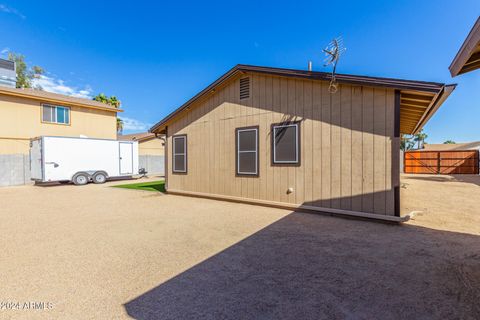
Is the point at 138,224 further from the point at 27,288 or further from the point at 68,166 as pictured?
the point at 68,166

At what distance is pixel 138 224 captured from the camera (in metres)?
5.22

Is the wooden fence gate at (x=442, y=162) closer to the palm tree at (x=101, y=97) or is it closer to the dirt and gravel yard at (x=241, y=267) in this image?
the dirt and gravel yard at (x=241, y=267)

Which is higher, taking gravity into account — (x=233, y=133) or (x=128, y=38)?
(x=128, y=38)

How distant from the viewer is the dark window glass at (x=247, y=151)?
7152 millimetres

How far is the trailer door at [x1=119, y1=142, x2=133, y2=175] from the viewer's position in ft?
48.9

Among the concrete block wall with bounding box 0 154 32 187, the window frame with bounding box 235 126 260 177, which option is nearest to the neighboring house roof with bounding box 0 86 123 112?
the concrete block wall with bounding box 0 154 32 187

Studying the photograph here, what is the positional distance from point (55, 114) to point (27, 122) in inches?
62.5

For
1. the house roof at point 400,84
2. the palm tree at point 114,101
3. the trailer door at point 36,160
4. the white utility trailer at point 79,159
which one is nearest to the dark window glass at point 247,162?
the house roof at point 400,84

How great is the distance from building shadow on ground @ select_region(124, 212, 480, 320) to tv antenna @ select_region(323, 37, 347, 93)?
12.0 ft

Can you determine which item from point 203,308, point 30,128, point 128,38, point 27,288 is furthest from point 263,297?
point 128,38

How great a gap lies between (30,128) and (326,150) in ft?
57.8

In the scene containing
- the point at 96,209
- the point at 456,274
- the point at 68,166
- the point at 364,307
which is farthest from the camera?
the point at 68,166

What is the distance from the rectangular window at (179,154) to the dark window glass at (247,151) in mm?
2679

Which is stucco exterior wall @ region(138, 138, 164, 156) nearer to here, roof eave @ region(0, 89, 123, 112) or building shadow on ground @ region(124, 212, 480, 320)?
roof eave @ region(0, 89, 123, 112)
